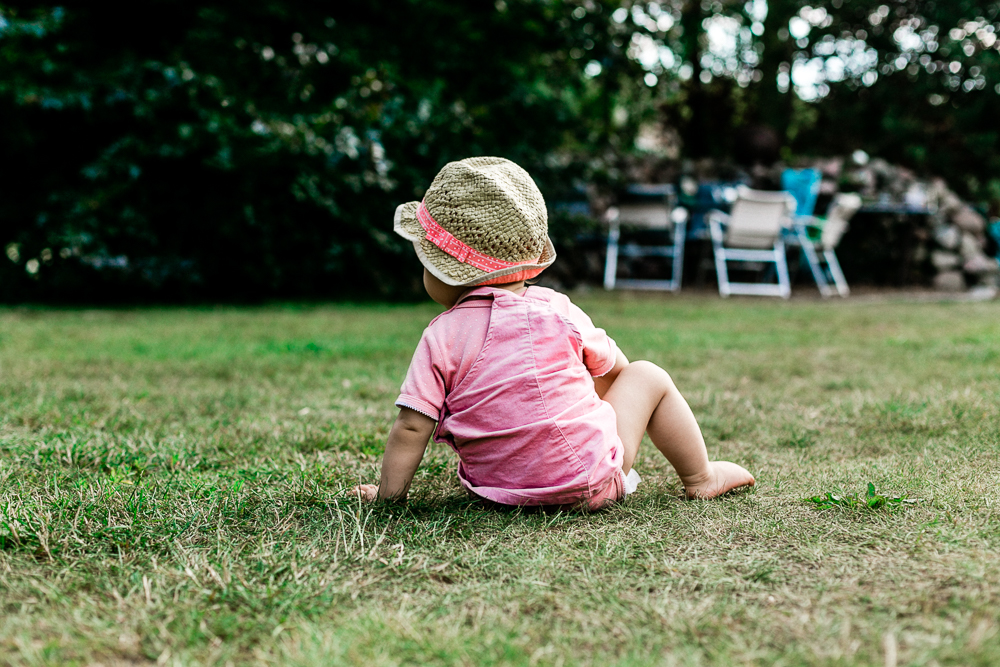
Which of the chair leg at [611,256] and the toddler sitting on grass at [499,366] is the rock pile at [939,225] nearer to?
the chair leg at [611,256]

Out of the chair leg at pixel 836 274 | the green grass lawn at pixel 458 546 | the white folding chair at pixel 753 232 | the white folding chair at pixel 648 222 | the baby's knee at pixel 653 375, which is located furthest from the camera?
the white folding chair at pixel 648 222

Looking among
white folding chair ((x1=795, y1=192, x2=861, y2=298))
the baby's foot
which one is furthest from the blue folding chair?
the baby's foot

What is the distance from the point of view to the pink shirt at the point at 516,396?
1.77m

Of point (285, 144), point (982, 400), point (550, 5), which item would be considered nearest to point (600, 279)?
point (550, 5)

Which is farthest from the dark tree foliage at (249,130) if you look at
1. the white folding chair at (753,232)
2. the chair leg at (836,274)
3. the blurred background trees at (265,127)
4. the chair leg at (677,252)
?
the chair leg at (836,274)

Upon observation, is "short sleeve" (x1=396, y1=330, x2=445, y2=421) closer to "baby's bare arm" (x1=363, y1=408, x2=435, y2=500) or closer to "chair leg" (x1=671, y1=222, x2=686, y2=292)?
"baby's bare arm" (x1=363, y1=408, x2=435, y2=500)

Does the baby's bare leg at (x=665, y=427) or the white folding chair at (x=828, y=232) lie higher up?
the white folding chair at (x=828, y=232)

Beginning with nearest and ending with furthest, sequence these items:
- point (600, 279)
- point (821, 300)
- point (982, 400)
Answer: point (982, 400) → point (821, 300) → point (600, 279)

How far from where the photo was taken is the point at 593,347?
1890 millimetres

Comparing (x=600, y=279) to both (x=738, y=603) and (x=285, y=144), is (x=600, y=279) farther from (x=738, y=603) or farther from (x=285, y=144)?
(x=738, y=603)

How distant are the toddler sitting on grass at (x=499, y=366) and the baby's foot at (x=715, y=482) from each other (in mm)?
256

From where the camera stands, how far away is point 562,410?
5.87ft

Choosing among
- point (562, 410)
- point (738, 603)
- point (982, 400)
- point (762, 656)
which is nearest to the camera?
point (762, 656)

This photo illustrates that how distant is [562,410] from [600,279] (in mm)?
8914
